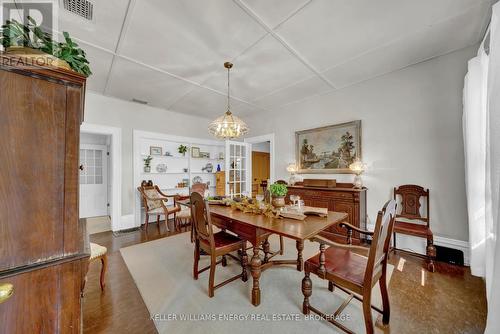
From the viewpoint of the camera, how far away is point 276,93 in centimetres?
375

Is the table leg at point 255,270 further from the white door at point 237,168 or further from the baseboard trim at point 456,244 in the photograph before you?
the white door at point 237,168

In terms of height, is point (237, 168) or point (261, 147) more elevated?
point (261, 147)

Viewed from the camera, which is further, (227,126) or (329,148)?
(329,148)

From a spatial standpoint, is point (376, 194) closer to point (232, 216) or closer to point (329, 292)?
point (329, 292)

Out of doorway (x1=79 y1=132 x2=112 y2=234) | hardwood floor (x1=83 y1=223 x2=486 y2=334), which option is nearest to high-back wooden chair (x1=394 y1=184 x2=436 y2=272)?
hardwood floor (x1=83 y1=223 x2=486 y2=334)

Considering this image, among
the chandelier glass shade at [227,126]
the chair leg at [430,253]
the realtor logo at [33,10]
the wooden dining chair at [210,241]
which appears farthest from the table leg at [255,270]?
the realtor logo at [33,10]

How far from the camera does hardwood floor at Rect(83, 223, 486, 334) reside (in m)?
1.51

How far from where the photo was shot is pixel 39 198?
71 cm

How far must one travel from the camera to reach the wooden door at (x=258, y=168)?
696cm

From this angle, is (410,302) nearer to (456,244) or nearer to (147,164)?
(456,244)

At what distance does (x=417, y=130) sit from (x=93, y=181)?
7.36 meters

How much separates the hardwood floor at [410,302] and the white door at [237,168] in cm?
279

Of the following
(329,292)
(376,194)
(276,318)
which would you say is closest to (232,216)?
(276,318)

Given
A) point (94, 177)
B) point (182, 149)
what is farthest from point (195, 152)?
point (94, 177)
